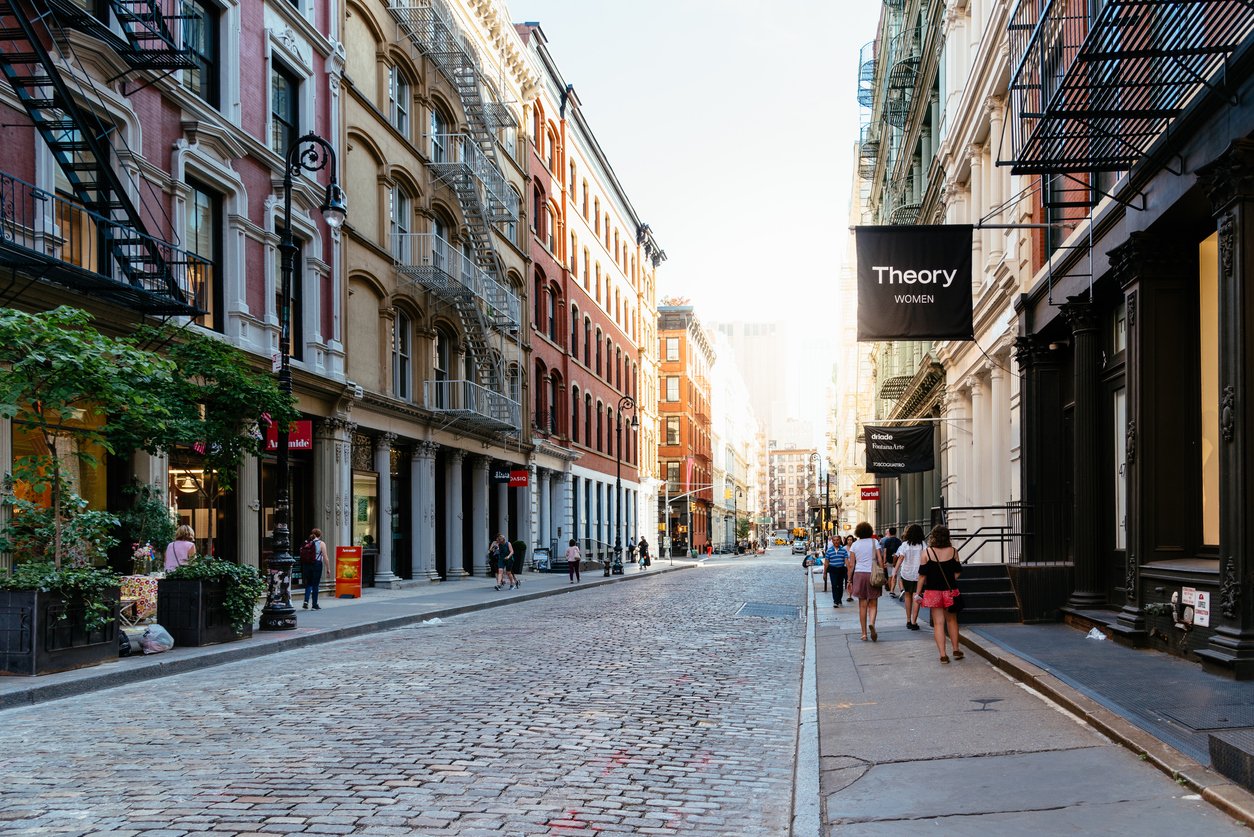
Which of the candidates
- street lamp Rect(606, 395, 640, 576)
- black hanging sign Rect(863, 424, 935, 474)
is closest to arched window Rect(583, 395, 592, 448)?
street lamp Rect(606, 395, 640, 576)

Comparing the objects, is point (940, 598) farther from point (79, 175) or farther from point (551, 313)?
point (551, 313)

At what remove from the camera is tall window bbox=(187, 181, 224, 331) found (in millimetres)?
21812

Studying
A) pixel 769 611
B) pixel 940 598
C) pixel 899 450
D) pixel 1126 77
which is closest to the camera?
pixel 1126 77

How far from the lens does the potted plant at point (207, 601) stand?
14.5 meters

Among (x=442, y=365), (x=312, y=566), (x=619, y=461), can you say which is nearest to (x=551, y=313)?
(x=619, y=461)

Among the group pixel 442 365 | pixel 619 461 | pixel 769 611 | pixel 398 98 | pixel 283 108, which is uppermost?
pixel 398 98

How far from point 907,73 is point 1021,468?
65.3ft

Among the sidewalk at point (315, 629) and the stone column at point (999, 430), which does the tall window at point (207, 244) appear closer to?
the sidewalk at point (315, 629)

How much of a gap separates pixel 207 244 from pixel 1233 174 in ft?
61.7

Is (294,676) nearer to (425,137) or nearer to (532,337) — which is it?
(425,137)

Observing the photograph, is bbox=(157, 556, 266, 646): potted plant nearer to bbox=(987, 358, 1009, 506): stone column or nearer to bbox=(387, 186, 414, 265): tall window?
bbox=(987, 358, 1009, 506): stone column

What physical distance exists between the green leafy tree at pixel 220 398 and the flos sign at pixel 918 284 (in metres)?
8.65

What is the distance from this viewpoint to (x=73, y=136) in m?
18.2

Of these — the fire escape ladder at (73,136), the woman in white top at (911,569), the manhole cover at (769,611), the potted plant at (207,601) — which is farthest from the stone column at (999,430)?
the fire escape ladder at (73,136)
